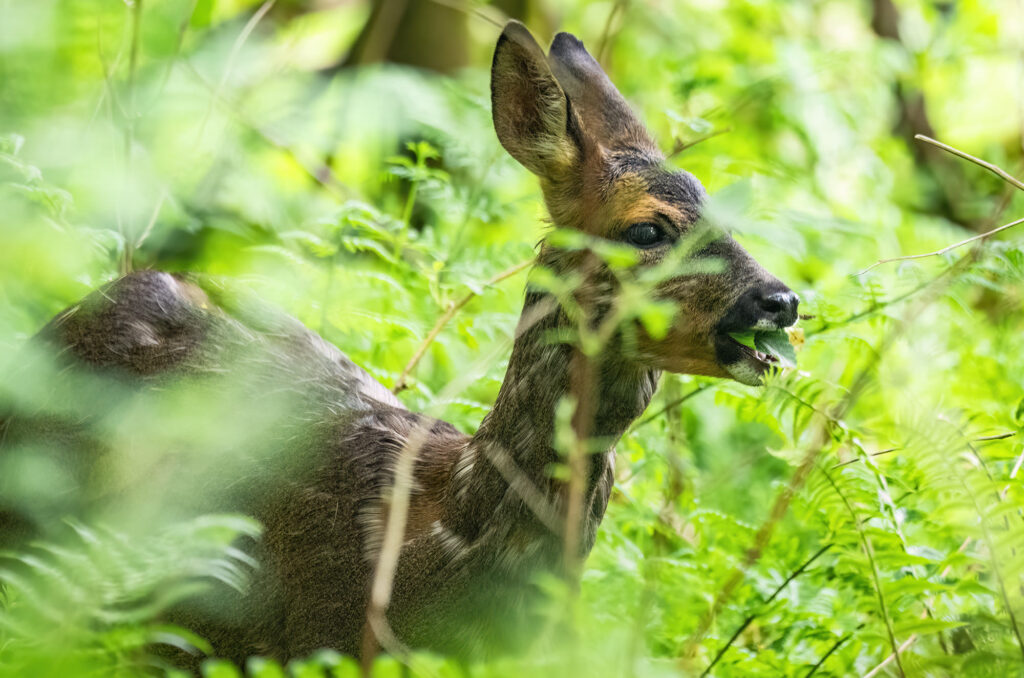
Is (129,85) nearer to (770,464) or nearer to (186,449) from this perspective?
(186,449)

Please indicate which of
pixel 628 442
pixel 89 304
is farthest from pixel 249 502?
pixel 628 442

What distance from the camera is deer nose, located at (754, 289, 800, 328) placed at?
373 cm

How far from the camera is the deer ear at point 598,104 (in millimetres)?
4359

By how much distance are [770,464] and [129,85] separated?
3936 millimetres

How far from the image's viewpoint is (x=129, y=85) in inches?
204

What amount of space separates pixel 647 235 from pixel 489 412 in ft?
3.00

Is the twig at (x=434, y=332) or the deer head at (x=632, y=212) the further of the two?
the twig at (x=434, y=332)

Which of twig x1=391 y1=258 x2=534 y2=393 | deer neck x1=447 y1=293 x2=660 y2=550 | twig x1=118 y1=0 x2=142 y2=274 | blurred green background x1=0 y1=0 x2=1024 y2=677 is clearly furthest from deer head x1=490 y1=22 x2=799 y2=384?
twig x1=118 y1=0 x2=142 y2=274

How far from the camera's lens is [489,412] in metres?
4.25

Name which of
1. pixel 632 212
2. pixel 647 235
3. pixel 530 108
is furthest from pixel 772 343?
pixel 530 108

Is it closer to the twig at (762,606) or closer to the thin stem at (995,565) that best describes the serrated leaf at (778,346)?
the twig at (762,606)

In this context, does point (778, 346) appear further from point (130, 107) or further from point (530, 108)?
point (130, 107)

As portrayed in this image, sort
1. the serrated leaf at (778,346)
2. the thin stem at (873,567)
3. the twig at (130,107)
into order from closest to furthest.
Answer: the thin stem at (873,567), the serrated leaf at (778,346), the twig at (130,107)

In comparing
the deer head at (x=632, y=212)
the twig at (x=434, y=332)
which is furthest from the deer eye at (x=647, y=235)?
the twig at (x=434, y=332)
